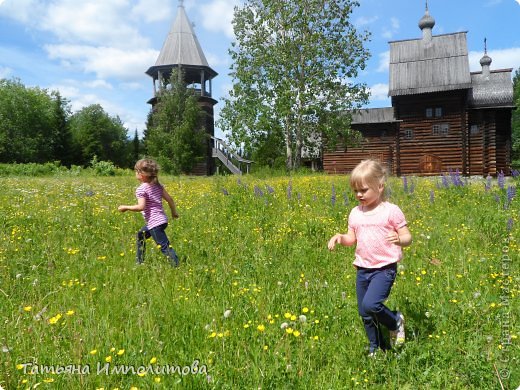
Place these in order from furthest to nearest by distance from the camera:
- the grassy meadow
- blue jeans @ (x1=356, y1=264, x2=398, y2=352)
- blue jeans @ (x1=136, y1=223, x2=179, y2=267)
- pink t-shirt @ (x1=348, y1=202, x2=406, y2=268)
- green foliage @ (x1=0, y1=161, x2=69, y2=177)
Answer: green foliage @ (x1=0, y1=161, x2=69, y2=177) < blue jeans @ (x1=136, y1=223, x2=179, y2=267) < pink t-shirt @ (x1=348, y1=202, x2=406, y2=268) < blue jeans @ (x1=356, y1=264, x2=398, y2=352) < the grassy meadow

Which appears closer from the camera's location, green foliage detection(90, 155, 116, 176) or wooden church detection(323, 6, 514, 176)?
green foliage detection(90, 155, 116, 176)

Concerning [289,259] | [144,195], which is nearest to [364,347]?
[289,259]

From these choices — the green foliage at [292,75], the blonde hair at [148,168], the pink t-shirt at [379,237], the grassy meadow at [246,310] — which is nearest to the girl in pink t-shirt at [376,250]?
the pink t-shirt at [379,237]

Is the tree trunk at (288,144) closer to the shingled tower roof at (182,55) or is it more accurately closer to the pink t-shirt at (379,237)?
the shingled tower roof at (182,55)

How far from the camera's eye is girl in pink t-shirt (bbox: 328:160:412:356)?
111 inches

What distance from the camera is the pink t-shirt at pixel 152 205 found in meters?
5.01

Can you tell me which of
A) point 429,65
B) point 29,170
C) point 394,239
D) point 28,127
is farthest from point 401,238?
point 28,127

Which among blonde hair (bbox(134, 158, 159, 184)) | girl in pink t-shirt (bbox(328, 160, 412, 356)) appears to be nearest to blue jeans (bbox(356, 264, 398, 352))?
girl in pink t-shirt (bbox(328, 160, 412, 356))

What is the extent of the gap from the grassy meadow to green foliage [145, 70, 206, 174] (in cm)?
2722

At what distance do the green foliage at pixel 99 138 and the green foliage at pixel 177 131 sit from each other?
20.4 metres

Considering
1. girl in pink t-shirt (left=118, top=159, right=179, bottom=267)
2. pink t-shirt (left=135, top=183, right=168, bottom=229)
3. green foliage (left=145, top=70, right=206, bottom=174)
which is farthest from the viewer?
green foliage (left=145, top=70, right=206, bottom=174)

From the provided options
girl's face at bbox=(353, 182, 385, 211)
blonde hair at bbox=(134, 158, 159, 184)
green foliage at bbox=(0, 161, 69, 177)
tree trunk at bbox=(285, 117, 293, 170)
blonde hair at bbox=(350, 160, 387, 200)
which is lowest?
girl's face at bbox=(353, 182, 385, 211)

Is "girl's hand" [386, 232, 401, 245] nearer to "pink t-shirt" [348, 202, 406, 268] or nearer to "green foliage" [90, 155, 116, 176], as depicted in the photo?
"pink t-shirt" [348, 202, 406, 268]

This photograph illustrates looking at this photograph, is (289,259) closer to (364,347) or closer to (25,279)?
(364,347)
